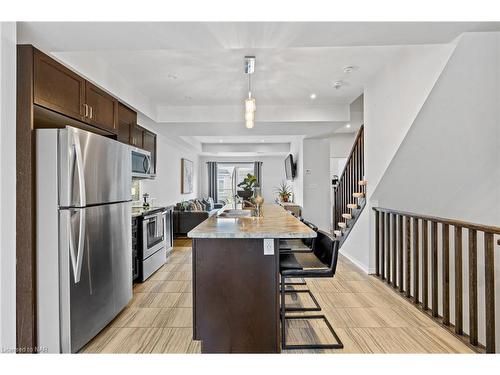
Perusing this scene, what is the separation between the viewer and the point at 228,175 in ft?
32.9

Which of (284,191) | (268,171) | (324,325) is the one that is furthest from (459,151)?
(268,171)

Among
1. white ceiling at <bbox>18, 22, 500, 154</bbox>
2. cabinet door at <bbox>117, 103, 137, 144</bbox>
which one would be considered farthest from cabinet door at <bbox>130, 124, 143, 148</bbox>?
white ceiling at <bbox>18, 22, 500, 154</bbox>

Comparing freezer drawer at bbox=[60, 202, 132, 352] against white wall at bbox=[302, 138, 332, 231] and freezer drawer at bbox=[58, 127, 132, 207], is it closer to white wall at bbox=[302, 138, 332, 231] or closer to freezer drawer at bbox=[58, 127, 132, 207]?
freezer drawer at bbox=[58, 127, 132, 207]

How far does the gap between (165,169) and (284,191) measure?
12.1 feet

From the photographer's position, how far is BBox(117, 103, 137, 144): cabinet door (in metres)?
3.35

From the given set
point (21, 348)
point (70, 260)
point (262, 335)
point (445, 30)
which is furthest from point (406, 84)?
point (21, 348)

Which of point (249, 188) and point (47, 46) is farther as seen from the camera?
point (249, 188)

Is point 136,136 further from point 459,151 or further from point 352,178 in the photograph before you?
point 459,151

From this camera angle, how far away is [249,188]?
127 inches

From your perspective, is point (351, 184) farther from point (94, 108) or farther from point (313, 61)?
point (94, 108)

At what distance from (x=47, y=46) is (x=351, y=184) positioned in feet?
14.3

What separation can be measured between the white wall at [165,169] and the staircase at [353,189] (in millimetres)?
3308

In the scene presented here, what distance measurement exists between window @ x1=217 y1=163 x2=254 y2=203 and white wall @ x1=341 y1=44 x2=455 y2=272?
19.2ft
